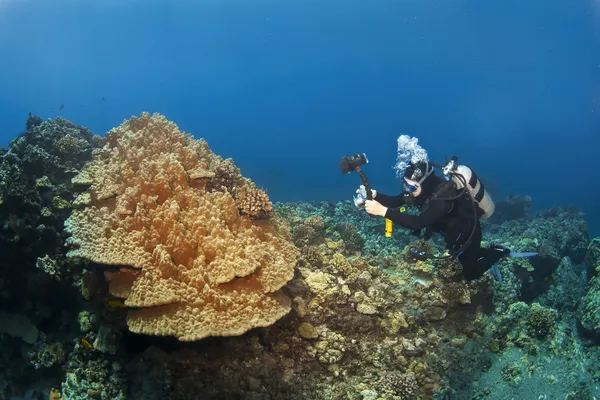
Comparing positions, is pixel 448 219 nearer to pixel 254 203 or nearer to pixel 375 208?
pixel 375 208

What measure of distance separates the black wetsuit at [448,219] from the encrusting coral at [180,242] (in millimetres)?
2494

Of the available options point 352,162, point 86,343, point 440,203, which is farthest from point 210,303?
point 440,203

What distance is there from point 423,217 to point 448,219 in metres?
0.83

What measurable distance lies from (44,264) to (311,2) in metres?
119

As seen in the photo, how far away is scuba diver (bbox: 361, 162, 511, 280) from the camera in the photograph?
6.20 meters

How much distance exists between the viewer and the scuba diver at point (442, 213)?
620 cm

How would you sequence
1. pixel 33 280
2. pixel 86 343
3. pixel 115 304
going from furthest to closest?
pixel 33 280 → pixel 86 343 → pixel 115 304

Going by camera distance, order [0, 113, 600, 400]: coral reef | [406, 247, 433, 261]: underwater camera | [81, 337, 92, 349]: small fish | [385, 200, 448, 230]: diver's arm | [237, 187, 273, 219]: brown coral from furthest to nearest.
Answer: [406, 247, 433, 261]: underwater camera → [385, 200, 448, 230]: diver's arm → [237, 187, 273, 219]: brown coral → [81, 337, 92, 349]: small fish → [0, 113, 600, 400]: coral reef

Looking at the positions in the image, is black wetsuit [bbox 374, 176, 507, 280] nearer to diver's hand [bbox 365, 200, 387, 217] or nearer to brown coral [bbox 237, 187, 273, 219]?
diver's hand [bbox 365, 200, 387, 217]

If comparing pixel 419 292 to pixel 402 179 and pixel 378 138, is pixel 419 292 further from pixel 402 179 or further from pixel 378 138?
pixel 378 138

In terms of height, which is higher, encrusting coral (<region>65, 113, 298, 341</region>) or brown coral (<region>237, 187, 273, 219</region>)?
brown coral (<region>237, 187, 273, 219</region>)

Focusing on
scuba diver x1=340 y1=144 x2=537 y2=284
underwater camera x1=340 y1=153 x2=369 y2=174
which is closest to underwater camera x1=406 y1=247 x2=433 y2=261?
scuba diver x1=340 y1=144 x2=537 y2=284

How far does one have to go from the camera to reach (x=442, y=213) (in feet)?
20.4

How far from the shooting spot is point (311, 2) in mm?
105812
